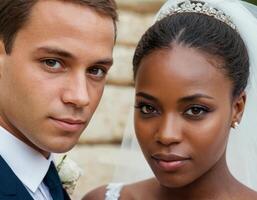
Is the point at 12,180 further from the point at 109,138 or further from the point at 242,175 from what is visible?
the point at 109,138

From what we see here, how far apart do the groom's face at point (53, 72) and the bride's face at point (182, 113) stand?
0.41 meters

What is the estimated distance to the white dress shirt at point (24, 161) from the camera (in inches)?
93.4

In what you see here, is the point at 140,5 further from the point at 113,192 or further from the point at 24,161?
the point at 24,161

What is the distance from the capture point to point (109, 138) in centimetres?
635

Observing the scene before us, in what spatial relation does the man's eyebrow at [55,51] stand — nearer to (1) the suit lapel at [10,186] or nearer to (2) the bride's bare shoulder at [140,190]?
(1) the suit lapel at [10,186]

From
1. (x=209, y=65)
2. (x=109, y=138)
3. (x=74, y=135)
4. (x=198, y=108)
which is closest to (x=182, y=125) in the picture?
(x=198, y=108)

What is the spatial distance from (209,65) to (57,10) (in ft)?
2.39

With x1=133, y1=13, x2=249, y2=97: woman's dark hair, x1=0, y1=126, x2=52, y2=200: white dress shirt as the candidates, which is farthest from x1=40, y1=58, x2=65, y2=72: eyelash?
x1=133, y1=13, x2=249, y2=97: woman's dark hair

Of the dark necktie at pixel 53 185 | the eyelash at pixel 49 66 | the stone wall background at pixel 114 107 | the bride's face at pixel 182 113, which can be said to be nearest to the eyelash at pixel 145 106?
the bride's face at pixel 182 113

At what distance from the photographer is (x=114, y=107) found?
632cm

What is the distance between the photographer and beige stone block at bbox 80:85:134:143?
20.6 feet

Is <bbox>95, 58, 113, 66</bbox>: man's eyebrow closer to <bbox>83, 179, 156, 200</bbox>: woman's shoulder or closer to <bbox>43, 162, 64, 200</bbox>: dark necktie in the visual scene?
<bbox>43, 162, 64, 200</bbox>: dark necktie

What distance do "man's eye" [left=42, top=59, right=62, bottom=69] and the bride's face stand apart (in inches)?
21.6

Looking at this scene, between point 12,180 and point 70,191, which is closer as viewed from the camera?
point 12,180
